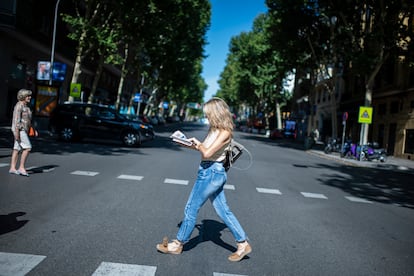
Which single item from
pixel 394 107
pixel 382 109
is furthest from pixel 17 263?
pixel 382 109

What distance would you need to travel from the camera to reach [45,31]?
28.2 metres

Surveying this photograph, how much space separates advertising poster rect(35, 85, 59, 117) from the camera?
1817cm

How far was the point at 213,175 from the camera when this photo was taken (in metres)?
3.74

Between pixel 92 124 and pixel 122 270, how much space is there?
13.7 metres

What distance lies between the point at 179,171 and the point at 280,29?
19062 mm

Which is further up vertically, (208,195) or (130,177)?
(208,195)

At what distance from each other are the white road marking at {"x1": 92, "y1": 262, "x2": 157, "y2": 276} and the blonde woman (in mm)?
439

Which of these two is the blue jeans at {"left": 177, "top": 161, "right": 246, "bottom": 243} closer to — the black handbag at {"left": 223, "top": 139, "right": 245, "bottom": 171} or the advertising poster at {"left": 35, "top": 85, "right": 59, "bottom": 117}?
the black handbag at {"left": 223, "top": 139, "right": 245, "bottom": 171}

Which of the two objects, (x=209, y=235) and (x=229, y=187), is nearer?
(x=209, y=235)

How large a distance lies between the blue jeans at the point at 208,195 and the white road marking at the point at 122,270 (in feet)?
1.73

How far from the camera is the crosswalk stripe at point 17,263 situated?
3.18m

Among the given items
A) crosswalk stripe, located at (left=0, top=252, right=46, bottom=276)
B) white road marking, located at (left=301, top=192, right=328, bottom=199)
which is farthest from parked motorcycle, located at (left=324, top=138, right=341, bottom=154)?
crosswalk stripe, located at (left=0, top=252, right=46, bottom=276)

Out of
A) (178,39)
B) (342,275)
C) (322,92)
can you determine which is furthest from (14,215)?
(322,92)

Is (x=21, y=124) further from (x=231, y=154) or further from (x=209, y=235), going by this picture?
(x=231, y=154)
